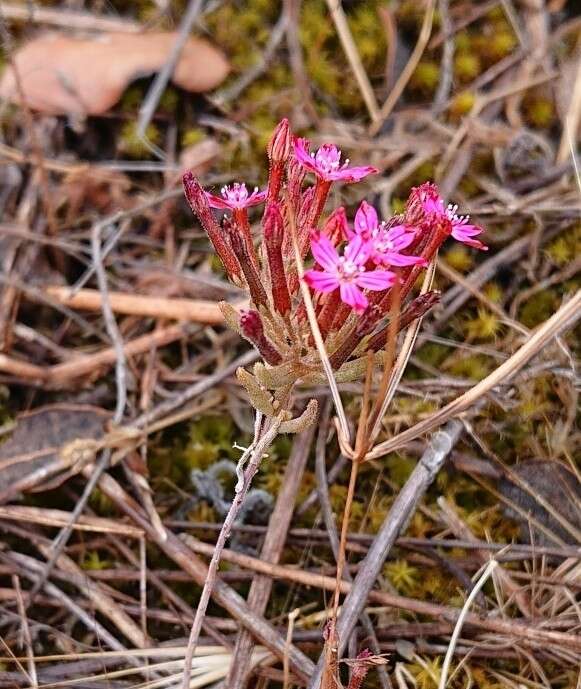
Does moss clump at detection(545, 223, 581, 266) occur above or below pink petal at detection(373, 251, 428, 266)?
below

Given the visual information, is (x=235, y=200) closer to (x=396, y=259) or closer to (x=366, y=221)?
(x=366, y=221)

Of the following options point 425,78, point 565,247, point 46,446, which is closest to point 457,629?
point 46,446

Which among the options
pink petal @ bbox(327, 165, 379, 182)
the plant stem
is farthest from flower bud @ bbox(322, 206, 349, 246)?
the plant stem

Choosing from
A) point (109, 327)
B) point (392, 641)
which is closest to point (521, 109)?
point (109, 327)

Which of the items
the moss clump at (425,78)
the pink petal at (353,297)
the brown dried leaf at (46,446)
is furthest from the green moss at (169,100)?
the pink petal at (353,297)

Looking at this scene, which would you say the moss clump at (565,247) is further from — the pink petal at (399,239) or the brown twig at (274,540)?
the pink petal at (399,239)

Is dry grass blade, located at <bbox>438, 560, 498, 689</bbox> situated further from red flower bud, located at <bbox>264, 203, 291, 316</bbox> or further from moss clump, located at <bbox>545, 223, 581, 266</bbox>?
moss clump, located at <bbox>545, 223, 581, 266</bbox>
